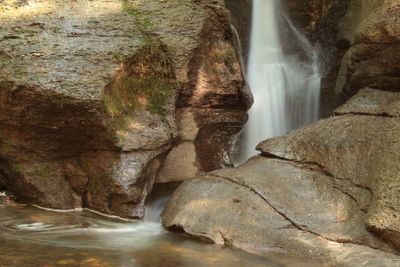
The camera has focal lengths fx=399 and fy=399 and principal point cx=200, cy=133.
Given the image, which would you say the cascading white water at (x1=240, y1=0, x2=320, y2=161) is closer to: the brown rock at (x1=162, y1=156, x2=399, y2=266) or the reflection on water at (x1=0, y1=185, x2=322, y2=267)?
the brown rock at (x1=162, y1=156, x2=399, y2=266)

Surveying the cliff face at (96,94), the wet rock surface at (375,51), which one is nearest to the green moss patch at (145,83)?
the cliff face at (96,94)

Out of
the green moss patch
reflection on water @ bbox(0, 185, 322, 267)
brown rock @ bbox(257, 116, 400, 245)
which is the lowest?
reflection on water @ bbox(0, 185, 322, 267)

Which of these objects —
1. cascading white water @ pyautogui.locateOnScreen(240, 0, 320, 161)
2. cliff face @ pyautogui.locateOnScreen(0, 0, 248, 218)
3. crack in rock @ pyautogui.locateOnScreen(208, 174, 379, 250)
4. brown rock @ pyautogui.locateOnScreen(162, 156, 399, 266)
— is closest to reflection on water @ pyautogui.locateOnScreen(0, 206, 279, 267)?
brown rock @ pyautogui.locateOnScreen(162, 156, 399, 266)

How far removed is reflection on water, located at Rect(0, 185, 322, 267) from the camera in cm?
349

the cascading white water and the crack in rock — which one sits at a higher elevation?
the cascading white water

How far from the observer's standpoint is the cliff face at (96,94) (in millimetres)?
5141

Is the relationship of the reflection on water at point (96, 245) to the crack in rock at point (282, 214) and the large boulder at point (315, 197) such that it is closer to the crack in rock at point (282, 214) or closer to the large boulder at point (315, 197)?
the large boulder at point (315, 197)

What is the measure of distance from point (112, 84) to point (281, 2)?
6970 millimetres

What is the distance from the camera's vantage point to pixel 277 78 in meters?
8.97

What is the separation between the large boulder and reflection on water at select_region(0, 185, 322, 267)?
0.95 feet

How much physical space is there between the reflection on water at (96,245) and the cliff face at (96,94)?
444 millimetres

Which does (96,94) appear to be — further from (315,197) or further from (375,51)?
(375,51)

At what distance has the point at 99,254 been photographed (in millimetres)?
3672

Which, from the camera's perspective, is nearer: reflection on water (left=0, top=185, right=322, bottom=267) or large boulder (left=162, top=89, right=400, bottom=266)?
reflection on water (left=0, top=185, right=322, bottom=267)
